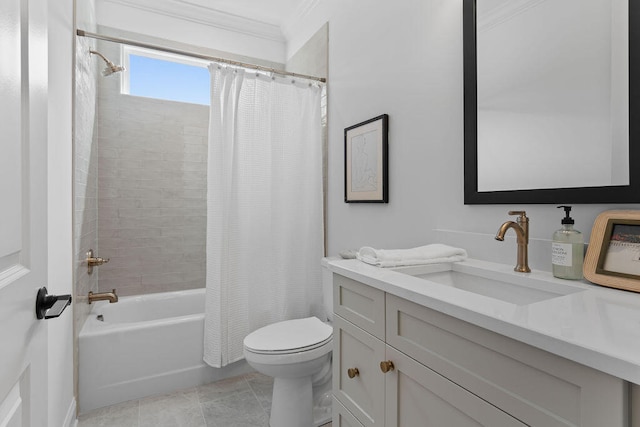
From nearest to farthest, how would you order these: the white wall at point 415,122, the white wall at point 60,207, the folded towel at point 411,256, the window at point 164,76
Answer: the folded towel at point 411,256 → the white wall at point 415,122 → the white wall at point 60,207 → the window at point 164,76

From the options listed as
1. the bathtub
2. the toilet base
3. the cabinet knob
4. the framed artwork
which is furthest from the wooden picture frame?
the bathtub

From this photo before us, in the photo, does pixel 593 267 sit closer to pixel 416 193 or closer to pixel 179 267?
pixel 416 193

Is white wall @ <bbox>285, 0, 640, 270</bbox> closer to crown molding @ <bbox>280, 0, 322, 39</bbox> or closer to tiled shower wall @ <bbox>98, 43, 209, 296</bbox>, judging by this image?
crown molding @ <bbox>280, 0, 322, 39</bbox>

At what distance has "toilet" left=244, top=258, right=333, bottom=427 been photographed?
1614 mm

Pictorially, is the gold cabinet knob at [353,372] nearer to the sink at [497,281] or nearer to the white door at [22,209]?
the sink at [497,281]

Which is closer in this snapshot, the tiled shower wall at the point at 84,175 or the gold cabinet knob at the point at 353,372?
the gold cabinet knob at the point at 353,372

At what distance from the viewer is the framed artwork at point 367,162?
1.80 meters

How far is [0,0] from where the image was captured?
516 millimetres

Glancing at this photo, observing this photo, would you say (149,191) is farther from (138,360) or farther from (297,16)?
(297,16)

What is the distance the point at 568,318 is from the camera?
63cm

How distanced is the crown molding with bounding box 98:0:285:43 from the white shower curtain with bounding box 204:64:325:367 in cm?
106

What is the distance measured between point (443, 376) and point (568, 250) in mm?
523

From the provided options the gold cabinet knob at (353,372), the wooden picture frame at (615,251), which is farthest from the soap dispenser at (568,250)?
the gold cabinet knob at (353,372)

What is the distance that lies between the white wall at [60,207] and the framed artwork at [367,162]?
1.53 metres
